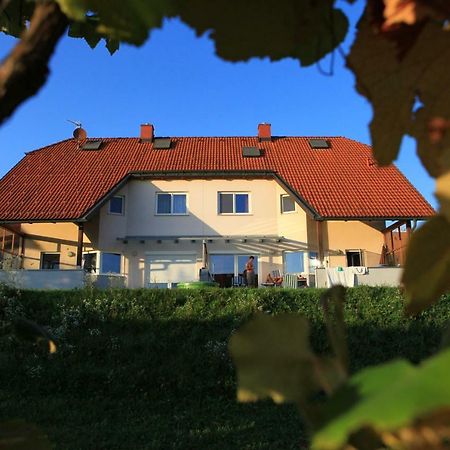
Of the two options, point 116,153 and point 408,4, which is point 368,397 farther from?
point 116,153

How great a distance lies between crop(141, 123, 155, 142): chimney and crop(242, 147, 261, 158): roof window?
14.6 feet

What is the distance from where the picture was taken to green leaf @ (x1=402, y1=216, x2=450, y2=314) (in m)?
0.47

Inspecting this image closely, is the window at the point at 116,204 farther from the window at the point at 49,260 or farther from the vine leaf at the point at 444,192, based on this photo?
the vine leaf at the point at 444,192

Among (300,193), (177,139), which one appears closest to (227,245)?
(300,193)

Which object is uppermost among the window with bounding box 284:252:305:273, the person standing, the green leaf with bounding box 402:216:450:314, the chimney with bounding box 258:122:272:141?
the chimney with bounding box 258:122:272:141

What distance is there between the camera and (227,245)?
19.0m

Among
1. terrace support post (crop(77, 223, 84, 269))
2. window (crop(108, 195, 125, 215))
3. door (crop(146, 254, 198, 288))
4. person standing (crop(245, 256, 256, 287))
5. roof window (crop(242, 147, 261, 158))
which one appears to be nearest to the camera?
terrace support post (crop(77, 223, 84, 269))

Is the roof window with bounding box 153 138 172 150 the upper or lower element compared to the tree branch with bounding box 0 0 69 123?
upper

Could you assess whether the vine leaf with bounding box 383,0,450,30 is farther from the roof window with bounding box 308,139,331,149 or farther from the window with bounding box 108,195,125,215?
the roof window with bounding box 308,139,331,149

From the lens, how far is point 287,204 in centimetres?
1939

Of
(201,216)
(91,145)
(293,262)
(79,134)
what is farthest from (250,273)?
(79,134)

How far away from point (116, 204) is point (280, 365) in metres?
19.2

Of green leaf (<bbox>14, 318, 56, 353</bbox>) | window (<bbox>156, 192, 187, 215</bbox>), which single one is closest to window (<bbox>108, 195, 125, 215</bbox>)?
window (<bbox>156, 192, 187, 215</bbox>)

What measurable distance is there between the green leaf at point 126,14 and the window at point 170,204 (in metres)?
18.9
